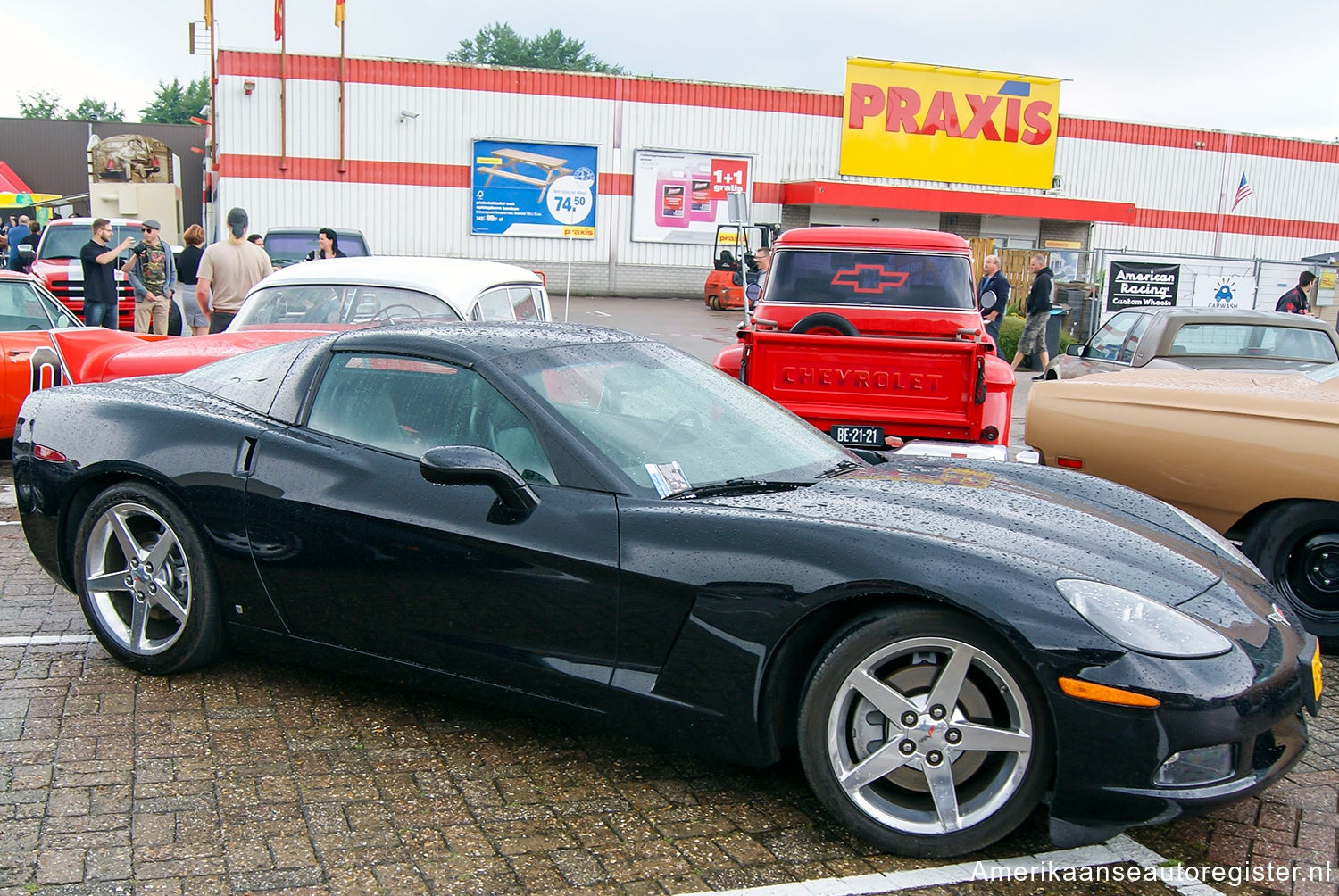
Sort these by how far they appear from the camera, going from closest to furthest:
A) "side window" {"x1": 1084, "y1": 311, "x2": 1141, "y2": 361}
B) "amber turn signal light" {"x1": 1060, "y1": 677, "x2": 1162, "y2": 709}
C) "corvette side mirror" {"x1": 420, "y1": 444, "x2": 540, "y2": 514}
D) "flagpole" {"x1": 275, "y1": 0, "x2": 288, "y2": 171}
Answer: "amber turn signal light" {"x1": 1060, "y1": 677, "x2": 1162, "y2": 709}
"corvette side mirror" {"x1": 420, "y1": 444, "x2": 540, "y2": 514}
"side window" {"x1": 1084, "y1": 311, "x2": 1141, "y2": 361}
"flagpole" {"x1": 275, "y1": 0, "x2": 288, "y2": 171}

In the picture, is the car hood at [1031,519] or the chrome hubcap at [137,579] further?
the chrome hubcap at [137,579]

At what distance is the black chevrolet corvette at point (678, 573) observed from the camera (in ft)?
9.37

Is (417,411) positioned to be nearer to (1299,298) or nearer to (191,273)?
(191,273)

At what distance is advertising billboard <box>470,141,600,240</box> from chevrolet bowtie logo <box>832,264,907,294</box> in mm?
22798

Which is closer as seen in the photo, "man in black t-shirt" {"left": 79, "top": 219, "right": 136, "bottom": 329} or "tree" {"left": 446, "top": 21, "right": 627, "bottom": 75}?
"man in black t-shirt" {"left": 79, "top": 219, "right": 136, "bottom": 329}

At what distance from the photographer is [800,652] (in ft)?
10.3

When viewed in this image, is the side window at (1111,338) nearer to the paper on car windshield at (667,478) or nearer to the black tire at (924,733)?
the paper on car windshield at (667,478)

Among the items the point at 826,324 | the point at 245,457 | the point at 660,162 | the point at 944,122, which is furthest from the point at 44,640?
the point at 944,122

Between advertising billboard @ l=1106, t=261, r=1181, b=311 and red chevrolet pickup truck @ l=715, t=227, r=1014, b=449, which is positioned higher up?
advertising billboard @ l=1106, t=261, r=1181, b=311

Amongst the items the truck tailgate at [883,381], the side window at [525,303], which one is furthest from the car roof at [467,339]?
the side window at [525,303]

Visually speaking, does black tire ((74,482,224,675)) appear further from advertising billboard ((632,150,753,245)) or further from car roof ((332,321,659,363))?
advertising billboard ((632,150,753,245))

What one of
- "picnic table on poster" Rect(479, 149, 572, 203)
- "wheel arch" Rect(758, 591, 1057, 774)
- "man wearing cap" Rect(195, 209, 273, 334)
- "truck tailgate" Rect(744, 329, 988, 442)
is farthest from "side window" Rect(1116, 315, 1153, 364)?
"picnic table on poster" Rect(479, 149, 572, 203)

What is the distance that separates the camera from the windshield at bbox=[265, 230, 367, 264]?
19.9m

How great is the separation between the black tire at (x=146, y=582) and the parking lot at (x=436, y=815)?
14cm
